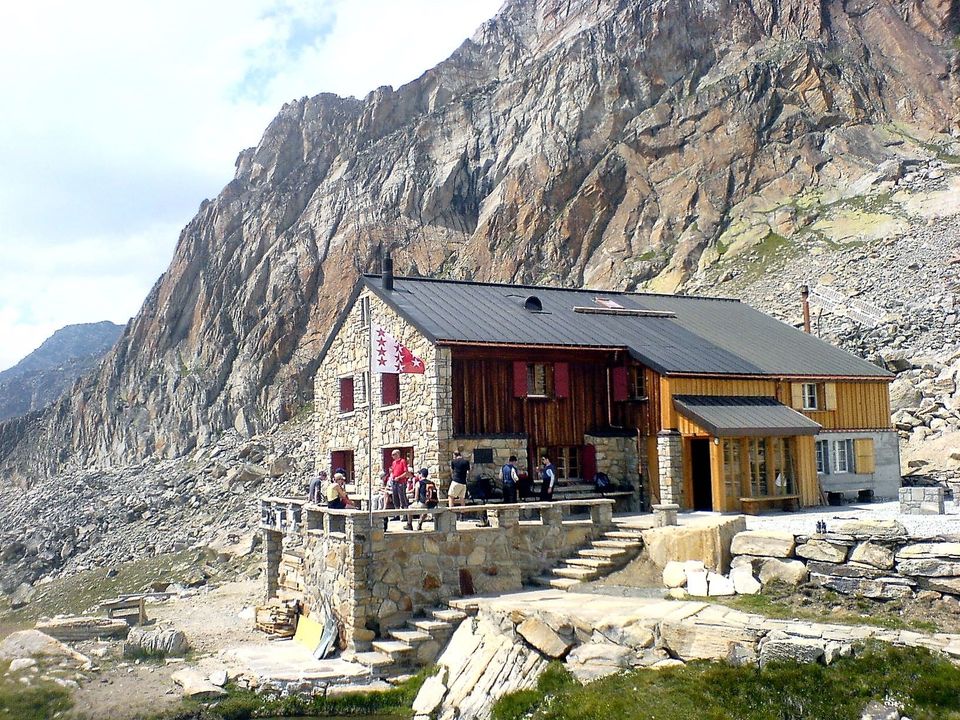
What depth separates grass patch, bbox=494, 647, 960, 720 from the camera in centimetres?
1188

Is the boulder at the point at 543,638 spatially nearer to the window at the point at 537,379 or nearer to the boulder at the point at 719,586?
the boulder at the point at 719,586

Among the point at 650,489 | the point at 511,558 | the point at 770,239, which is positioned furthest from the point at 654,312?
the point at 770,239

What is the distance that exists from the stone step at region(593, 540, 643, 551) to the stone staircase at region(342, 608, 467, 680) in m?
4.10

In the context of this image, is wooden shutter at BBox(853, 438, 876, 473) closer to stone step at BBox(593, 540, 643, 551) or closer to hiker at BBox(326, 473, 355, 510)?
stone step at BBox(593, 540, 643, 551)

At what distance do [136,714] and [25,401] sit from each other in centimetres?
16637

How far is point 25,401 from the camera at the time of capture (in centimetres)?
16362

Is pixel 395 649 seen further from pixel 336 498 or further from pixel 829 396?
pixel 829 396

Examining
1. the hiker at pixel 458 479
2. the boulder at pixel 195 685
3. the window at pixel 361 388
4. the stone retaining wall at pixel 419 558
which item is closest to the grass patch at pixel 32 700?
the boulder at pixel 195 685

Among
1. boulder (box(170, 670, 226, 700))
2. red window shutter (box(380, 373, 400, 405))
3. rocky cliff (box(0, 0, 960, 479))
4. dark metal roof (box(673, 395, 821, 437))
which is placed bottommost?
boulder (box(170, 670, 226, 700))

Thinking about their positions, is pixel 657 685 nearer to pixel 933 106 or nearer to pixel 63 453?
pixel 933 106

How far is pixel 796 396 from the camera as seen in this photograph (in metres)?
28.3

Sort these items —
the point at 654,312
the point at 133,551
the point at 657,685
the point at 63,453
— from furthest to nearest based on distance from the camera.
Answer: the point at 63,453 → the point at 133,551 → the point at 654,312 → the point at 657,685

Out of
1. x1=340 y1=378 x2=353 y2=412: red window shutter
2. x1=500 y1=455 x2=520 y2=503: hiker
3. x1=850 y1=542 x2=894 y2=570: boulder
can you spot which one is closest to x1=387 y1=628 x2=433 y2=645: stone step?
x1=500 y1=455 x2=520 y2=503: hiker

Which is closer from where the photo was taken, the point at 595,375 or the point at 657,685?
the point at 657,685
